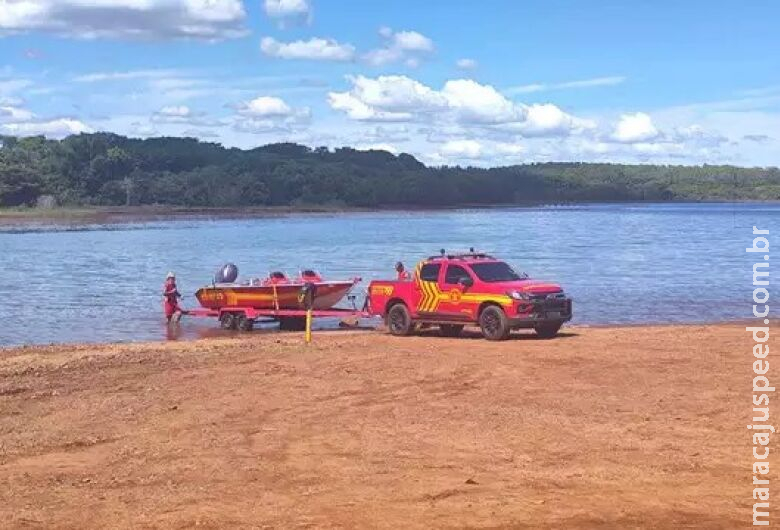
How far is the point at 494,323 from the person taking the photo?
20.7 meters

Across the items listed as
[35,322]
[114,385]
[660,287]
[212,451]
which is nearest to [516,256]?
[660,287]

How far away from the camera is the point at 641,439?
11.4 meters

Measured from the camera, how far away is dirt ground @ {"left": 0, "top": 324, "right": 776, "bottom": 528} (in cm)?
882

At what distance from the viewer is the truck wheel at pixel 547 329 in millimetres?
20797

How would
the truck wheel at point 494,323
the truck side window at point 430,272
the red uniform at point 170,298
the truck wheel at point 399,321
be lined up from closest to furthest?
the truck wheel at point 494,323, the truck side window at point 430,272, the truck wheel at point 399,321, the red uniform at point 170,298

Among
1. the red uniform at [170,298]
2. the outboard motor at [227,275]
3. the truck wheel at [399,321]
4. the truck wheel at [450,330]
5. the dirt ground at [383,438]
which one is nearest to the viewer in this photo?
the dirt ground at [383,438]

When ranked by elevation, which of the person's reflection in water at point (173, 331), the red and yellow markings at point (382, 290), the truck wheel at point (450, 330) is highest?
the red and yellow markings at point (382, 290)

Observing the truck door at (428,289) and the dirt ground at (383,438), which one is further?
the truck door at (428,289)

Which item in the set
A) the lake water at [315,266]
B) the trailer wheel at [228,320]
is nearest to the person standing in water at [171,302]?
the lake water at [315,266]

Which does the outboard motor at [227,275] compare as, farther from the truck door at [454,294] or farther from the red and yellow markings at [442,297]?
the truck door at [454,294]

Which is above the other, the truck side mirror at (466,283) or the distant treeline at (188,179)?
the distant treeline at (188,179)

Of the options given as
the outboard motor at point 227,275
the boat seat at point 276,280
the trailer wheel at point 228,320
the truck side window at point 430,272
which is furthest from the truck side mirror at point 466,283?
the outboard motor at point 227,275

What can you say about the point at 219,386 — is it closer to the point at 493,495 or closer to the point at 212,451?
the point at 212,451

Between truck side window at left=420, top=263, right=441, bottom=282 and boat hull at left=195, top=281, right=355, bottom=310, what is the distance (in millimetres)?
5365
